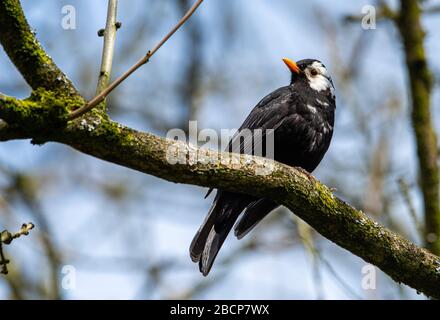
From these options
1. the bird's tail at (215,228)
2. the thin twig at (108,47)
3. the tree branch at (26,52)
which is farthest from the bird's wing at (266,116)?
the tree branch at (26,52)

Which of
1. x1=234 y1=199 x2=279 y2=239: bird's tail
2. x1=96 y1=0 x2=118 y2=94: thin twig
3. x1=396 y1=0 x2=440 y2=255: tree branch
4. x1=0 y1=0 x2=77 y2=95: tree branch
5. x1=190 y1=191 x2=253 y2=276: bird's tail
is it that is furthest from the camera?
x1=396 y1=0 x2=440 y2=255: tree branch

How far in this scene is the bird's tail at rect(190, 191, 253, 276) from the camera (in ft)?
14.3

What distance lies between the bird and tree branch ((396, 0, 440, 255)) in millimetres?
654

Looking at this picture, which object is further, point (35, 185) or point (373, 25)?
point (35, 185)

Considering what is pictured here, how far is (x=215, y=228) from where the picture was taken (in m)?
4.48

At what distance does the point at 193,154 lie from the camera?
117 inches

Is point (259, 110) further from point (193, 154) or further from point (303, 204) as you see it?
point (193, 154)

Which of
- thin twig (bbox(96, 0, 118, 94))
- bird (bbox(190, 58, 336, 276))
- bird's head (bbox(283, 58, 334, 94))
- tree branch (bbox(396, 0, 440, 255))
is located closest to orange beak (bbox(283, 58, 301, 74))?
bird's head (bbox(283, 58, 334, 94))

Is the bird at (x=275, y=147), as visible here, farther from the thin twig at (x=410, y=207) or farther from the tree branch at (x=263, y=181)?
the tree branch at (x=263, y=181)

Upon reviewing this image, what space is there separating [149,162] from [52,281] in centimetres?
363

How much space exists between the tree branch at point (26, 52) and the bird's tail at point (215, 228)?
1.89 metres

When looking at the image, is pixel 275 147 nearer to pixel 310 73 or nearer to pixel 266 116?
pixel 266 116

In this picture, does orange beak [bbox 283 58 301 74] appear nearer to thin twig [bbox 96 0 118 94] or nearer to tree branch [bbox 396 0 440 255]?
tree branch [bbox 396 0 440 255]
